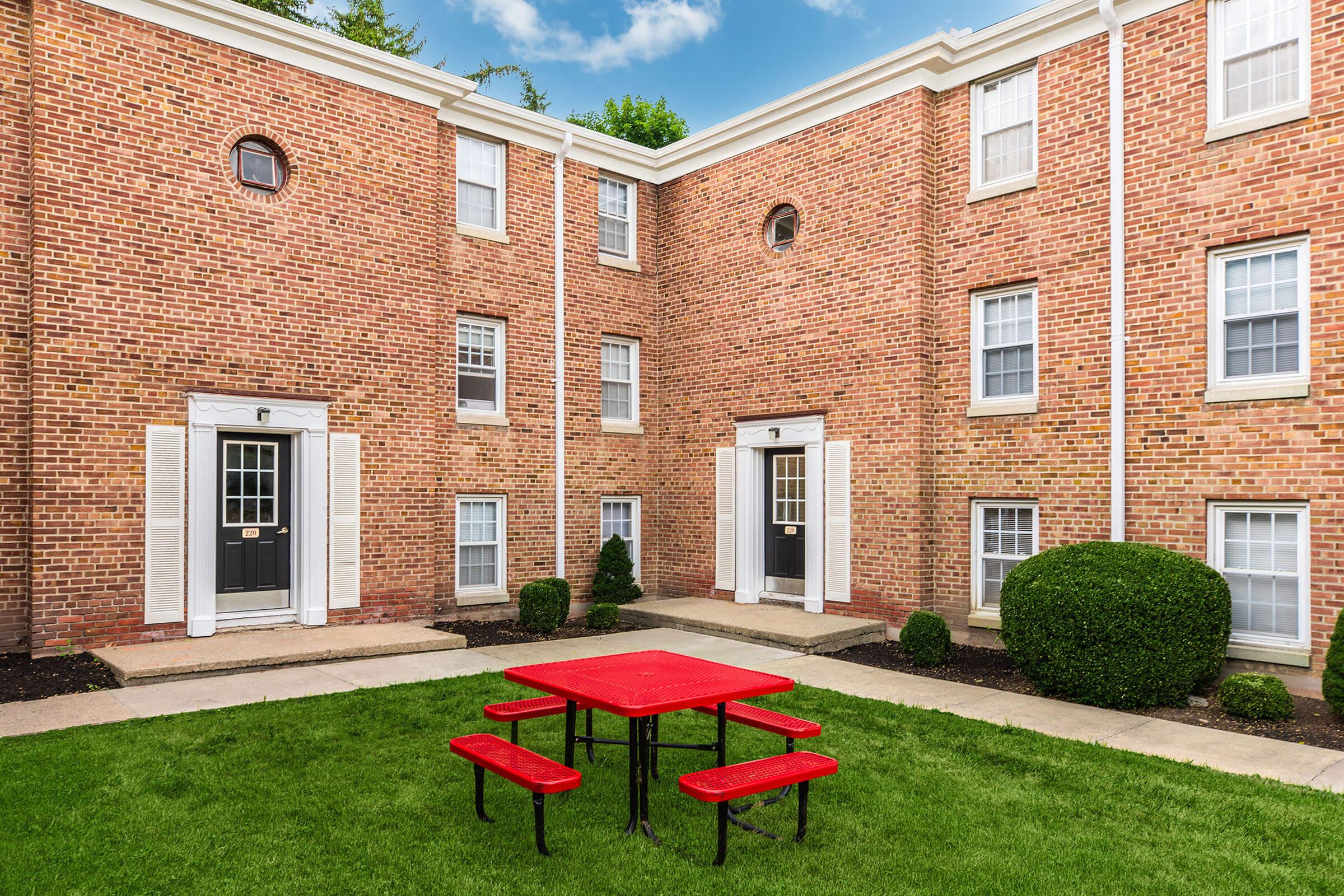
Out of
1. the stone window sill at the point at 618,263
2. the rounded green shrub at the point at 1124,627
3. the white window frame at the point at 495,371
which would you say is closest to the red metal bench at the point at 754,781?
the rounded green shrub at the point at 1124,627

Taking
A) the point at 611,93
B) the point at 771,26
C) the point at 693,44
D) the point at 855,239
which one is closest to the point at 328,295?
the point at 855,239

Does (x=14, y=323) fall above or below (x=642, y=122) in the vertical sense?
below

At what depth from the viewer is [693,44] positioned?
153ft

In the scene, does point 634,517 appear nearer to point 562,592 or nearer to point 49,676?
point 562,592

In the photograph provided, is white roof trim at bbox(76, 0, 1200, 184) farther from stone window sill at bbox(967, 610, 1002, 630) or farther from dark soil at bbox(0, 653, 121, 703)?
dark soil at bbox(0, 653, 121, 703)

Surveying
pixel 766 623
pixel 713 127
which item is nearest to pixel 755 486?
pixel 766 623

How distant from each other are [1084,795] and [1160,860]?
3.11 feet

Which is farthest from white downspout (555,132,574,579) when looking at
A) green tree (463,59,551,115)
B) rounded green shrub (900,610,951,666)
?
green tree (463,59,551,115)

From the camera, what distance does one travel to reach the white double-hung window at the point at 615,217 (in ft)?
47.6

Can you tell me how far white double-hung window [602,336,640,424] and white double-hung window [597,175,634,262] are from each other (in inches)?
60.0

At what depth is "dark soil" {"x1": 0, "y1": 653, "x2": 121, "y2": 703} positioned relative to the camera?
7.95 meters

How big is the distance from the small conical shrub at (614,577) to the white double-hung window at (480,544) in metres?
1.51

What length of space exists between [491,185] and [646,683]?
10071 millimetres

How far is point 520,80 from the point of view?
2670 centimetres
